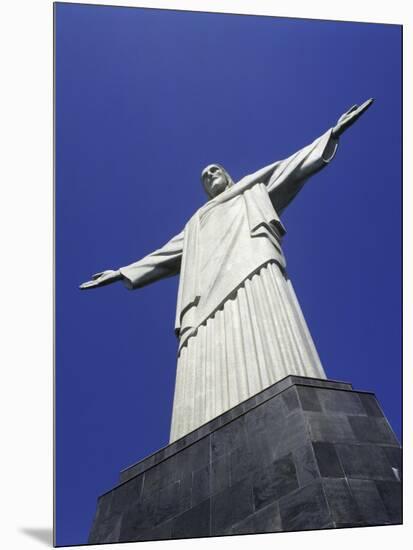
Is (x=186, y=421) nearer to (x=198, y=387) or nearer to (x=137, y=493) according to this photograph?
(x=198, y=387)

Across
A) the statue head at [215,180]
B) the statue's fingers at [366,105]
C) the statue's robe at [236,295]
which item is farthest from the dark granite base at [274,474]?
the statue head at [215,180]

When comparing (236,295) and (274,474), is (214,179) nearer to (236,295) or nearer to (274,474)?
(236,295)

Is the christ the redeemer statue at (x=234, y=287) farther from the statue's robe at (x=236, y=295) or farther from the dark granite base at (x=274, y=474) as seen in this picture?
the dark granite base at (x=274, y=474)

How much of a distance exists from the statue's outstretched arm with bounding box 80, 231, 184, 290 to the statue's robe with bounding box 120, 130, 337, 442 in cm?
2

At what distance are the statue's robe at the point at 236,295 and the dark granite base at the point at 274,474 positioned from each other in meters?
0.89

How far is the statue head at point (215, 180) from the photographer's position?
1341cm

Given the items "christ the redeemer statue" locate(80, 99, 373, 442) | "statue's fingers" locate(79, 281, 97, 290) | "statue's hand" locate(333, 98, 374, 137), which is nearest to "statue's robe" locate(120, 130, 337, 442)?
"christ the redeemer statue" locate(80, 99, 373, 442)

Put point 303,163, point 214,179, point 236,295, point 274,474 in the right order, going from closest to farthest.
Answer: point 274,474 < point 236,295 < point 303,163 < point 214,179

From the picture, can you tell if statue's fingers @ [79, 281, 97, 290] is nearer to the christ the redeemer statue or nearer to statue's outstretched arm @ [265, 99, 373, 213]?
the christ the redeemer statue

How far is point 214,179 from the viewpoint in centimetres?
1356

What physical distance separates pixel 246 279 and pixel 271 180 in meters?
2.95

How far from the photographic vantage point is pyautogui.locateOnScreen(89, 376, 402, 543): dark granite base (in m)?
6.33

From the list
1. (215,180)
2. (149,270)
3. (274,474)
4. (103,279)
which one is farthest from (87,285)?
(274,474)

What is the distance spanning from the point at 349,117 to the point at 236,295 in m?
3.53
